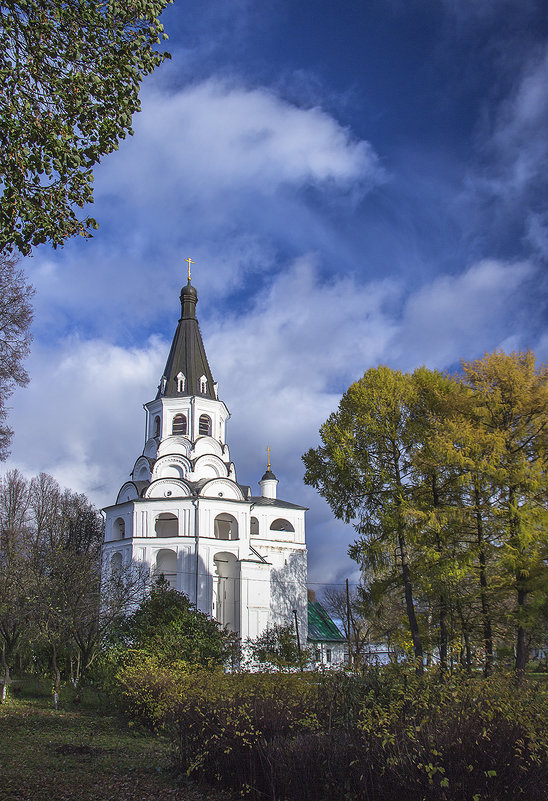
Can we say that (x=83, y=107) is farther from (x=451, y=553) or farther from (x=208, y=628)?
(x=208, y=628)

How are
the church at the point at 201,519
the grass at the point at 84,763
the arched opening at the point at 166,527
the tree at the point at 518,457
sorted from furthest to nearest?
1. the arched opening at the point at 166,527
2. the church at the point at 201,519
3. the tree at the point at 518,457
4. the grass at the point at 84,763

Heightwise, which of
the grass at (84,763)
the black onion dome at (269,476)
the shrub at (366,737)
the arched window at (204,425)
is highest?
the arched window at (204,425)

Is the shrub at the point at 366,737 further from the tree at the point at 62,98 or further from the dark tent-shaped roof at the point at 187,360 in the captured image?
the dark tent-shaped roof at the point at 187,360

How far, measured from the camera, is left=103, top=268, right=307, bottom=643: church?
31891 mm

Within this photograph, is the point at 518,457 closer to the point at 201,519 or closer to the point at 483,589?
the point at 483,589

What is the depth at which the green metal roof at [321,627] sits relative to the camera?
39062 millimetres

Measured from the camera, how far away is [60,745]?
10.7 meters

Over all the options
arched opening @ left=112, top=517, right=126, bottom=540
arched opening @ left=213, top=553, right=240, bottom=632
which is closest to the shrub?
arched opening @ left=213, top=553, right=240, bottom=632

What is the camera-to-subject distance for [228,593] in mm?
33094

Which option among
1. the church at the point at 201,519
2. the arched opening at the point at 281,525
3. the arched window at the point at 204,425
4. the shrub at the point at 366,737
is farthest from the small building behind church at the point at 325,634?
the shrub at the point at 366,737

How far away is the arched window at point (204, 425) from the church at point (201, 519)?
0.02 meters

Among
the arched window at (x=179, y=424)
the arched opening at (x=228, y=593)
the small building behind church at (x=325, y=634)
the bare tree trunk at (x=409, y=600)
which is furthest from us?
the small building behind church at (x=325, y=634)

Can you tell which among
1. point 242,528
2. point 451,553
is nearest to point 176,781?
point 451,553

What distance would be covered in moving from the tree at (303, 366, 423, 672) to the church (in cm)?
1453
